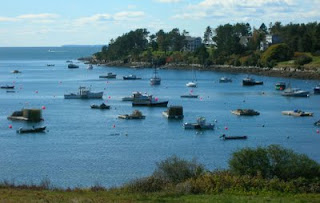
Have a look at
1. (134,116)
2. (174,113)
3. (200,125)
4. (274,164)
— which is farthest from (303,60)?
(274,164)

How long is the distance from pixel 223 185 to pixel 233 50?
130 metres

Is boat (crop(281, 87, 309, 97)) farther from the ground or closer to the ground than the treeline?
closer to the ground

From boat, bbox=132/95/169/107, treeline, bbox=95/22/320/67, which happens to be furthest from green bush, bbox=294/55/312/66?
boat, bbox=132/95/169/107

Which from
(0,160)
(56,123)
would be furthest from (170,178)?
(56,123)

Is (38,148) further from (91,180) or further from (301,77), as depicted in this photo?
(301,77)

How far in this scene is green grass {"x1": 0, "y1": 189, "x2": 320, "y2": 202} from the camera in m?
17.5

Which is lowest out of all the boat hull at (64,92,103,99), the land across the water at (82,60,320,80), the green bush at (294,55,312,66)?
the boat hull at (64,92,103,99)

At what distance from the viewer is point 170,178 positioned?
899 inches

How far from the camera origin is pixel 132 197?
60.6 ft

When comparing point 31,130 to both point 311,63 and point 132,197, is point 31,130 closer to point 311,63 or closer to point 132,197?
point 132,197

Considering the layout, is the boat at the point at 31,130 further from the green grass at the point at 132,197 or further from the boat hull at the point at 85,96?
the green grass at the point at 132,197

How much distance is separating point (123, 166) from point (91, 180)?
4439mm

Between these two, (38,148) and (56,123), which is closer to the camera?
(38,148)

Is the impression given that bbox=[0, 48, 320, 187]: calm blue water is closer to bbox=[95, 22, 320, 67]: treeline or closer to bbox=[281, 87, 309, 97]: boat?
bbox=[281, 87, 309, 97]: boat
